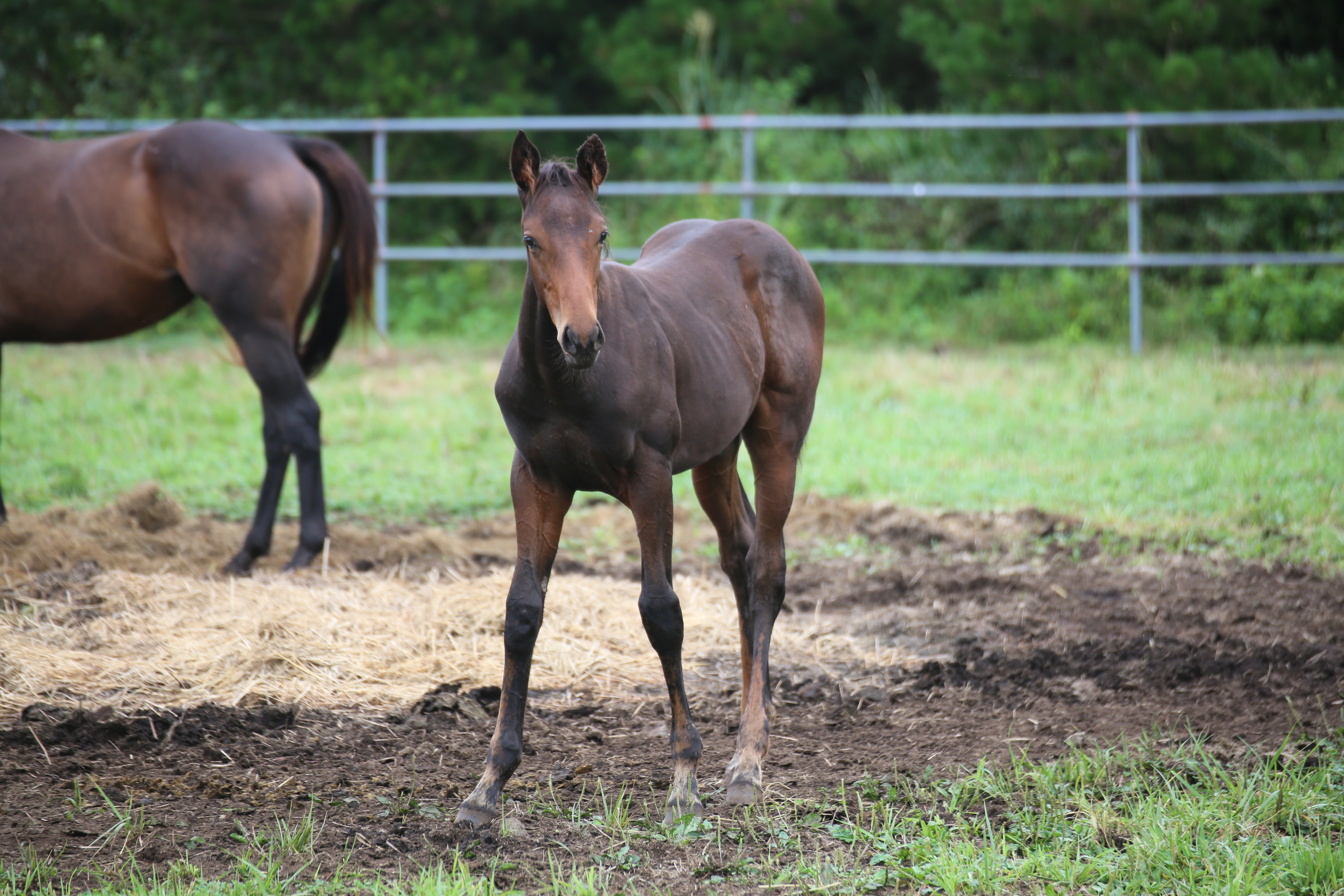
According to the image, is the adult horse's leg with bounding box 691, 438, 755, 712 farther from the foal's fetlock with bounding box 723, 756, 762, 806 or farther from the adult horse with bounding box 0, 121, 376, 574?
the adult horse with bounding box 0, 121, 376, 574

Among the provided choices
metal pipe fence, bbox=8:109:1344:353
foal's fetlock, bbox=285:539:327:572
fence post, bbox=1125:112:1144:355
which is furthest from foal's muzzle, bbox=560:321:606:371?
fence post, bbox=1125:112:1144:355

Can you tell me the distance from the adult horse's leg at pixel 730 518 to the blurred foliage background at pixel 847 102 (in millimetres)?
6971

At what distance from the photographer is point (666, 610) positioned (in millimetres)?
3248

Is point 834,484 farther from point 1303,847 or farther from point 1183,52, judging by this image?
point 1183,52

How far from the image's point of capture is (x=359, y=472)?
23.9 ft

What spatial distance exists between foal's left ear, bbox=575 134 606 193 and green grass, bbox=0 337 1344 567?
3692mm

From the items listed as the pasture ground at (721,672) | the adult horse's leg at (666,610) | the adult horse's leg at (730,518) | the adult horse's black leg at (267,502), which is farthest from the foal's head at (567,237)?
the adult horse's black leg at (267,502)

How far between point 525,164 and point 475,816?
5.64 ft

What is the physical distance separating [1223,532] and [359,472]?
4.87 meters

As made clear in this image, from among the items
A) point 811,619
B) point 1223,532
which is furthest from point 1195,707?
point 1223,532

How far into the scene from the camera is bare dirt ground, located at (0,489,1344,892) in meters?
3.17

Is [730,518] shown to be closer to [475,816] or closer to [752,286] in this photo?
[752,286]

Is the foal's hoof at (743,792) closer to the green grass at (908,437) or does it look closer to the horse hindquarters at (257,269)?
the horse hindquarters at (257,269)

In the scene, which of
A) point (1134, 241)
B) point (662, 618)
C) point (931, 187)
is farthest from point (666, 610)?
point (931, 187)
